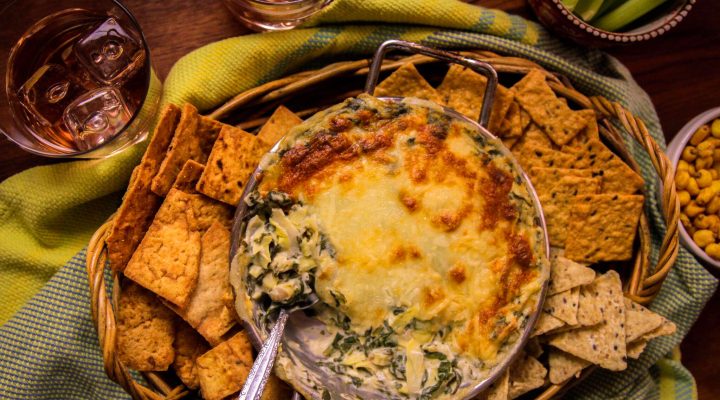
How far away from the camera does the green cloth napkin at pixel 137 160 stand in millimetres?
2549

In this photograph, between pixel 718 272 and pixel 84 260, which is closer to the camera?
pixel 84 260

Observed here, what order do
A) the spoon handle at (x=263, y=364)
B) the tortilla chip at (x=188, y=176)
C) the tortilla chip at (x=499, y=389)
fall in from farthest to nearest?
the tortilla chip at (x=188, y=176) → the tortilla chip at (x=499, y=389) → the spoon handle at (x=263, y=364)

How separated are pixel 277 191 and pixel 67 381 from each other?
1171 mm

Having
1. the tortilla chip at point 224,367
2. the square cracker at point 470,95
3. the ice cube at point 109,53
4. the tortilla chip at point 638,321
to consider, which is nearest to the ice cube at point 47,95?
the ice cube at point 109,53

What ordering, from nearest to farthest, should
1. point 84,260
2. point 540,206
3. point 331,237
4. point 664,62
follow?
point 331,237 → point 540,206 → point 84,260 → point 664,62

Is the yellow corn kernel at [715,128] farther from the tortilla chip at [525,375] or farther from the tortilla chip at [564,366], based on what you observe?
the tortilla chip at [525,375]

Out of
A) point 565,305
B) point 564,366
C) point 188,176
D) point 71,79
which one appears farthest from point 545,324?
point 71,79

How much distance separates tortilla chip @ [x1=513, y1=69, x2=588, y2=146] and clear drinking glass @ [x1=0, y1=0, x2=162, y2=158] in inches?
57.8

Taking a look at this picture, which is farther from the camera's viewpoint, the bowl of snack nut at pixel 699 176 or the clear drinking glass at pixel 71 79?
the bowl of snack nut at pixel 699 176

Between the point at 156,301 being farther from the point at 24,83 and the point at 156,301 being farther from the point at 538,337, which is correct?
the point at 538,337

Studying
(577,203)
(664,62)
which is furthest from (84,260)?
(664,62)

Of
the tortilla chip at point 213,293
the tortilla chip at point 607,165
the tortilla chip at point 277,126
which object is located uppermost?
the tortilla chip at point 607,165

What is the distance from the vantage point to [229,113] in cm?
261

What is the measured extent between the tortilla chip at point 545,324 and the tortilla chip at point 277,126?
1.16 m
